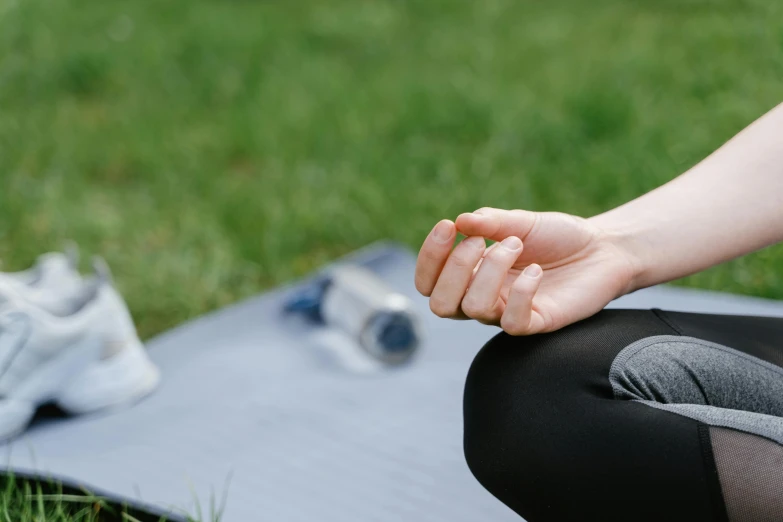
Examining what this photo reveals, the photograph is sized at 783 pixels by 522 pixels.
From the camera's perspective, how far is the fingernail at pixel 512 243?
2.90 ft

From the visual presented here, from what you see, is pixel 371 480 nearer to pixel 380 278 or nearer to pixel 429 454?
pixel 429 454

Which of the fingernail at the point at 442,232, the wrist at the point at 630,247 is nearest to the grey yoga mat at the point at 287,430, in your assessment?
the wrist at the point at 630,247

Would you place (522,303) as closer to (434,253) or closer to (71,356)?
(434,253)

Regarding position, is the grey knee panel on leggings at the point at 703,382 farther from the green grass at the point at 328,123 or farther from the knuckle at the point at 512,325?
the green grass at the point at 328,123

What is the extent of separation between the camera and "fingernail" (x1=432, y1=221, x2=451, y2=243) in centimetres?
88

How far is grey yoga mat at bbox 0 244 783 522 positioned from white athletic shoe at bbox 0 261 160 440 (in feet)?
0.11

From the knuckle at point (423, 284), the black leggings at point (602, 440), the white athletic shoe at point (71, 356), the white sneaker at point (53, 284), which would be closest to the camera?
the black leggings at point (602, 440)

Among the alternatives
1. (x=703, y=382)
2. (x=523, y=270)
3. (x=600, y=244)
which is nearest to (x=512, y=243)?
(x=523, y=270)

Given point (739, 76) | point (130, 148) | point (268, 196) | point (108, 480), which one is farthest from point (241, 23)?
point (108, 480)

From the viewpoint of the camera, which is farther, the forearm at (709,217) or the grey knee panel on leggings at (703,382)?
the forearm at (709,217)

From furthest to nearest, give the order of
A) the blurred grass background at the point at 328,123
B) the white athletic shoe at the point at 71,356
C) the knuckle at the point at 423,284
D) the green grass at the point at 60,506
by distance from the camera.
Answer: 1. the blurred grass background at the point at 328,123
2. the white athletic shoe at the point at 71,356
3. the green grass at the point at 60,506
4. the knuckle at the point at 423,284

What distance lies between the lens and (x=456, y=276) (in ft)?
2.93

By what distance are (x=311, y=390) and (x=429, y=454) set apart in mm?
301

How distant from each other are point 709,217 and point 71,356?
1060mm
